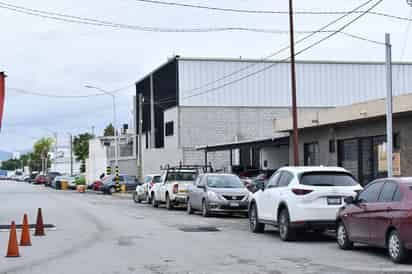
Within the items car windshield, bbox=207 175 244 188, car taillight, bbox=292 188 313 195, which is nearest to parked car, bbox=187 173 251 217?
car windshield, bbox=207 175 244 188

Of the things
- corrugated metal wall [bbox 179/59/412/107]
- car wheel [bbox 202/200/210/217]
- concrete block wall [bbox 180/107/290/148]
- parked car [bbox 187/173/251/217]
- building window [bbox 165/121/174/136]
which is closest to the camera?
parked car [bbox 187/173/251/217]

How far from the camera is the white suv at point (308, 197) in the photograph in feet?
54.9

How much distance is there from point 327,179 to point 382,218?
401 cm

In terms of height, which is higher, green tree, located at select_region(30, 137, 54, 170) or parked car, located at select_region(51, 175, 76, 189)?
green tree, located at select_region(30, 137, 54, 170)

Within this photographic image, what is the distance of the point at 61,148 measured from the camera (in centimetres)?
18350

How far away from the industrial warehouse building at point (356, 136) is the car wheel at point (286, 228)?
26.6ft

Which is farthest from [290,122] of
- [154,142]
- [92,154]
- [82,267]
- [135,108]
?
[92,154]

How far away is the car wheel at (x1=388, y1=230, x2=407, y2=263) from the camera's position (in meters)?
12.6

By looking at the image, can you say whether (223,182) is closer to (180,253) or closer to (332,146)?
(332,146)

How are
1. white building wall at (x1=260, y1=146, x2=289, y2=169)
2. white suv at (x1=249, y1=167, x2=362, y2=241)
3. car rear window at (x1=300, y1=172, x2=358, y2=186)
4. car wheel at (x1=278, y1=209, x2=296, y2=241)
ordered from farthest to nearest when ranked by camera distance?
1. white building wall at (x1=260, y1=146, x2=289, y2=169)
2. car rear window at (x1=300, y1=172, x2=358, y2=186)
3. car wheel at (x1=278, y1=209, x2=296, y2=241)
4. white suv at (x1=249, y1=167, x2=362, y2=241)

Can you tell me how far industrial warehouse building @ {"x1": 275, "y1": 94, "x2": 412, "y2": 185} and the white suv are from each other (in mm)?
7558

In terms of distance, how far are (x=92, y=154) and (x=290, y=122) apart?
5520 centimetres

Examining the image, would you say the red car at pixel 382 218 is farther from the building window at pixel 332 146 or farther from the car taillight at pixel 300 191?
the building window at pixel 332 146

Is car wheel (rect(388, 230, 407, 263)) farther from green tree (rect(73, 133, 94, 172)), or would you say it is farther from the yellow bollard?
green tree (rect(73, 133, 94, 172))
